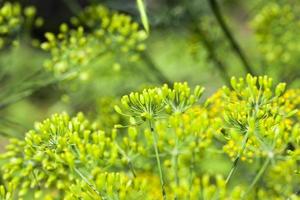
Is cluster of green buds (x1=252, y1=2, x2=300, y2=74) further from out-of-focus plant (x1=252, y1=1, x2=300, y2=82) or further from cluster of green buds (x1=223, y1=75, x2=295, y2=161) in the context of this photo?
cluster of green buds (x1=223, y1=75, x2=295, y2=161)

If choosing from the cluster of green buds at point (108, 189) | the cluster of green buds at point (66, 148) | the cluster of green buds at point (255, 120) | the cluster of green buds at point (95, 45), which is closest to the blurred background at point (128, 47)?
the cluster of green buds at point (95, 45)

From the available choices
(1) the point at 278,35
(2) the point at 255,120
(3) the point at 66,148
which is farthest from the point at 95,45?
(2) the point at 255,120

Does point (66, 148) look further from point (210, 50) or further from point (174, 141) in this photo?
point (210, 50)

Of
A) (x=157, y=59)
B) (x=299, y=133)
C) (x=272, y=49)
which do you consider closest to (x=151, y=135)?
(x=299, y=133)

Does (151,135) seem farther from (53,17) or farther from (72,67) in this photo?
(53,17)

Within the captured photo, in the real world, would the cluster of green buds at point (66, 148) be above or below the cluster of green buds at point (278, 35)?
below

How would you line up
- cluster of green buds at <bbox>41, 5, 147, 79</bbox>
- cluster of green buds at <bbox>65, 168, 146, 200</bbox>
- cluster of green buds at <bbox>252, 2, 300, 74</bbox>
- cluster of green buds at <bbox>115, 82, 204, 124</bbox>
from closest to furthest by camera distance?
cluster of green buds at <bbox>65, 168, 146, 200</bbox>, cluster of green buds at <bbox>115, 82, 204, 124</bbox>, cluster of green buds at <bbox>41, 5, 147, 79</bbox>, cluster of green buds at <bbox>252, 2, 300, 74</bbox>

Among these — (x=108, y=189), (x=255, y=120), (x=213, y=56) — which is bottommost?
(x=108, y=189)

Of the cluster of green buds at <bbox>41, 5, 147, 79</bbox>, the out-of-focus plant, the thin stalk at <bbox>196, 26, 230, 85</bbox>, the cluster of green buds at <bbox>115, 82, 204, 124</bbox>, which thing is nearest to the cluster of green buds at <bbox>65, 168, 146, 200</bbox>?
the cluster of green buds at <bbox>115, 82, 204, 124</bbox>

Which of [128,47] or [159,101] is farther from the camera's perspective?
[128,47]

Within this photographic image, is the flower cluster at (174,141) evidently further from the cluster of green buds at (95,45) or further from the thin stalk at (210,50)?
the thin stalk at (210,50)
